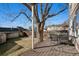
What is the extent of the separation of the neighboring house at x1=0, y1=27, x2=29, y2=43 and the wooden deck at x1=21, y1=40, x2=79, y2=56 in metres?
0.47

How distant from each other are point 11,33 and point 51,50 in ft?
3.70

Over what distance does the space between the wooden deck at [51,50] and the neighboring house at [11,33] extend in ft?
1.54

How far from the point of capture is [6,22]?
415cm

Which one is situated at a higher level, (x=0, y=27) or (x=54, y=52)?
(x=0, y=27)

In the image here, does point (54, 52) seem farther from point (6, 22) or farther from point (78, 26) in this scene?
point (6, 22)

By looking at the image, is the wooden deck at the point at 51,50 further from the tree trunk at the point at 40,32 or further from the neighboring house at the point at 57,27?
the neighboring house at the point at 57,27

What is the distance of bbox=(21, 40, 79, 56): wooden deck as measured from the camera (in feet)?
13.1

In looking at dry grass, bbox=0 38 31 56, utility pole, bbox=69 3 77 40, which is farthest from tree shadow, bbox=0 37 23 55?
utility pole, bbox=69 3 77 40

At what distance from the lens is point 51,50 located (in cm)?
418

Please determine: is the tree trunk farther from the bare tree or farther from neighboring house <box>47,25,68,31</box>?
neighboring house <box>47,25,68,31</box>

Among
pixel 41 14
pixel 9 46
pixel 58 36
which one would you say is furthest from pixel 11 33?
pixel 58 36

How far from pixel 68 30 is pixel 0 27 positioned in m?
1.75

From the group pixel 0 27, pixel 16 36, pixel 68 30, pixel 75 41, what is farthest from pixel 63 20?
pixel 0 27

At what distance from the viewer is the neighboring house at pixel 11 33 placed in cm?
412
